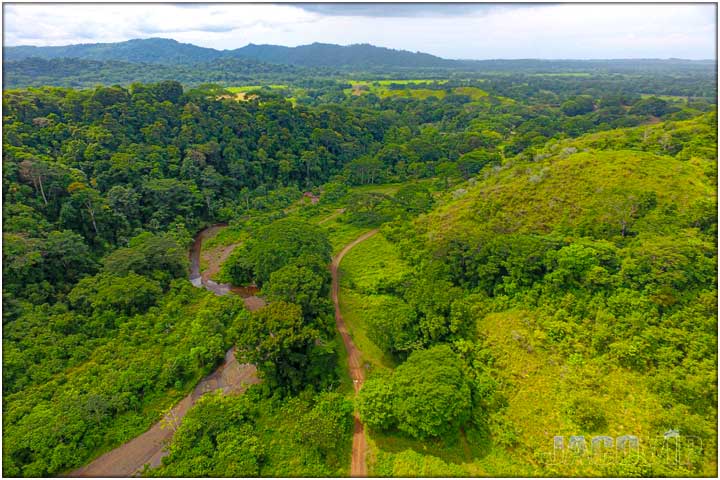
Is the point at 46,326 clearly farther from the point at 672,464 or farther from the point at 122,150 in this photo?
the point at 672,464

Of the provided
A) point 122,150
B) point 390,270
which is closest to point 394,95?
point 122,150

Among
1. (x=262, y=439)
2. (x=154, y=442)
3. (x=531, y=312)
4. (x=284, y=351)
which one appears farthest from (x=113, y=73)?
(x=531, y=312)

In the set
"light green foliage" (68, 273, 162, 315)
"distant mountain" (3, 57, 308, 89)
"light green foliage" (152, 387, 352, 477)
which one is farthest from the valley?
"distant mountain" (3, 57, 308, 89)

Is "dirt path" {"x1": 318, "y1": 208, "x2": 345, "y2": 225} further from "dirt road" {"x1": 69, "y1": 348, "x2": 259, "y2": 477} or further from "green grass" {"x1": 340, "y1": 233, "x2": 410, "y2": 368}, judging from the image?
"dirt road" {"x1": 69, "y1": 348, "x2": 259, "y2": 477}

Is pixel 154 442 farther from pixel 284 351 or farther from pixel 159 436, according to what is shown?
pixel 284 351

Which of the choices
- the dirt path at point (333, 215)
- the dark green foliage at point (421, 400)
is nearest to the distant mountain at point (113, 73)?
the dirt path at point (333, 215)
